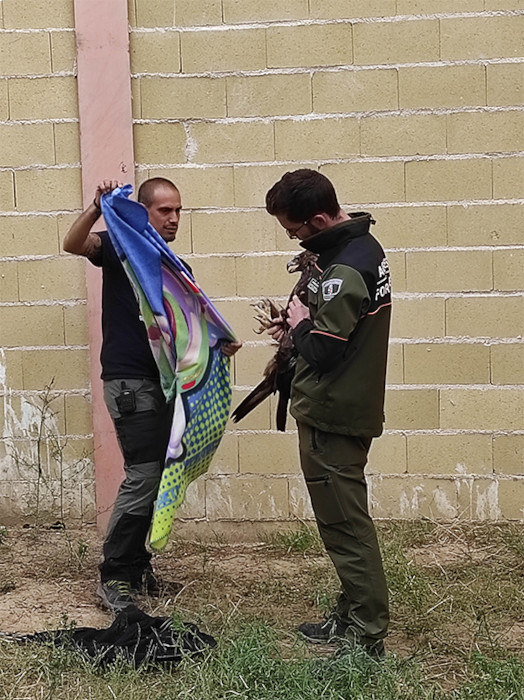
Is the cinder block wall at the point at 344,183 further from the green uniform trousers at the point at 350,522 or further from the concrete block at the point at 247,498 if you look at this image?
the green uniform trousers at the point at 350,522

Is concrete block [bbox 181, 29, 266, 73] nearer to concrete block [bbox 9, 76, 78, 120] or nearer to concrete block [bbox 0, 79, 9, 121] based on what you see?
concrete block [bbox 9, 76, 78, 120]

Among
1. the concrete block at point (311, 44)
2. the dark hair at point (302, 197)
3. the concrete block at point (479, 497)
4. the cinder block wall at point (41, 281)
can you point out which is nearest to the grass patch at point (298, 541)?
the concrete block at point (479, 497)

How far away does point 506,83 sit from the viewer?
5387mm

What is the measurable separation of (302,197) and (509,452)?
2.38 m

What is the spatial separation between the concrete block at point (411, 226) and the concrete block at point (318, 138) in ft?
1.27

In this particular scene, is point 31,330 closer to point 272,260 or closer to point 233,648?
point 272,260

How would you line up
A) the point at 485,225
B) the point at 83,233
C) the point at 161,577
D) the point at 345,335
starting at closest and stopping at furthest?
1. the point at 345,335
2. the point at 83,233
3. the point at 161,577
4. the point at 485,225

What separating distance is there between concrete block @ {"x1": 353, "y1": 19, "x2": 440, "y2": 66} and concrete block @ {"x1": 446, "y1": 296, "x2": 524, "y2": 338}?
1.29 metres

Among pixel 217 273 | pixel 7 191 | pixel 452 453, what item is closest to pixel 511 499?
pixel 452 453

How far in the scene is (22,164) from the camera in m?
5.61

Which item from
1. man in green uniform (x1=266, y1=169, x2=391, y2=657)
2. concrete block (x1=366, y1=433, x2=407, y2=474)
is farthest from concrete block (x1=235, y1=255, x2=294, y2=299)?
man in green uniform (x1=266, y1=169, x2=391, y2=657)

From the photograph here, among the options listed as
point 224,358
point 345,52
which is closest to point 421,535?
point 224,358

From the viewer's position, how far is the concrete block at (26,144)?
559 cm

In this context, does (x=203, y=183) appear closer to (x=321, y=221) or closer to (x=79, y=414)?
(x=79, y=414)
